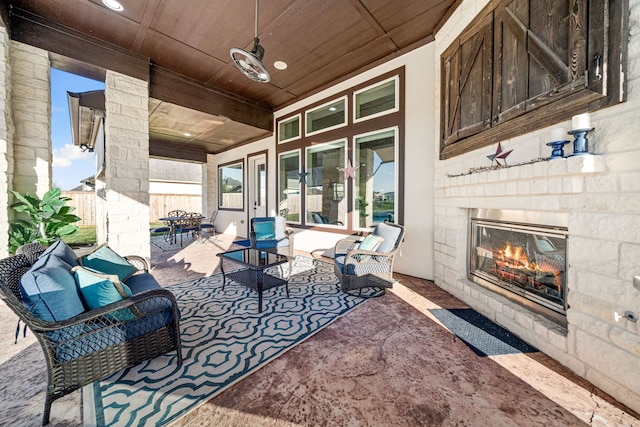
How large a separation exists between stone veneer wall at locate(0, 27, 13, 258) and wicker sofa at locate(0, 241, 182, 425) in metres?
2.10

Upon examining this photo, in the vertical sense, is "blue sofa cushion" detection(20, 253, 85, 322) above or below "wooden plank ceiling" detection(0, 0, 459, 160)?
below

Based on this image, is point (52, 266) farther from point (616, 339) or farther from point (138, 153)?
point (616, 339)

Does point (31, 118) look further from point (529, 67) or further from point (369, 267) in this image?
point (529, 67)

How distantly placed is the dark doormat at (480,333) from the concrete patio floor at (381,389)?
7 centimetres

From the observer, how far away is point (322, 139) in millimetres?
5070

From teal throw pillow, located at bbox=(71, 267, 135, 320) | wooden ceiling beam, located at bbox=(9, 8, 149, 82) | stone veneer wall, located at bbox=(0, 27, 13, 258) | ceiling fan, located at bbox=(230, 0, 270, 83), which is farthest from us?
wooden ceiling beam, located at bbox=(9, 8, 149, 82)

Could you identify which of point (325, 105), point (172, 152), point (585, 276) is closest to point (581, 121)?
point (585, 276)

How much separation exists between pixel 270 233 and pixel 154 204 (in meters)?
8.87

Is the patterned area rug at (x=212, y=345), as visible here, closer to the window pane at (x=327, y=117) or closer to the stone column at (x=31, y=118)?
the stone column at (x=31, y=118)

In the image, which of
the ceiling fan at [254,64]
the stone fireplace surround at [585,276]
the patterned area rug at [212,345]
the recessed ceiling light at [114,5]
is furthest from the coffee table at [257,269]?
the recessed ceiling light at [114,5]

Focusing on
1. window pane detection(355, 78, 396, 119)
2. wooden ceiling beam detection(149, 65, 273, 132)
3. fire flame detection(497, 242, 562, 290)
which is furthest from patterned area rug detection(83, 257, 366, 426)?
wooden ceiling beam detection(149, 65, 273, 132)

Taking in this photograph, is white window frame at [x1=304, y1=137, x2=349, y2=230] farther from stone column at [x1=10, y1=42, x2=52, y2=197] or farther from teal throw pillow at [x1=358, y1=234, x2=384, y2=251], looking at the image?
stone column at [x1=10, y1=42, x2=52, y2=197]

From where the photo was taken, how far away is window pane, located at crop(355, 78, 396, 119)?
4.02m

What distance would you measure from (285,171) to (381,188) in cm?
276
